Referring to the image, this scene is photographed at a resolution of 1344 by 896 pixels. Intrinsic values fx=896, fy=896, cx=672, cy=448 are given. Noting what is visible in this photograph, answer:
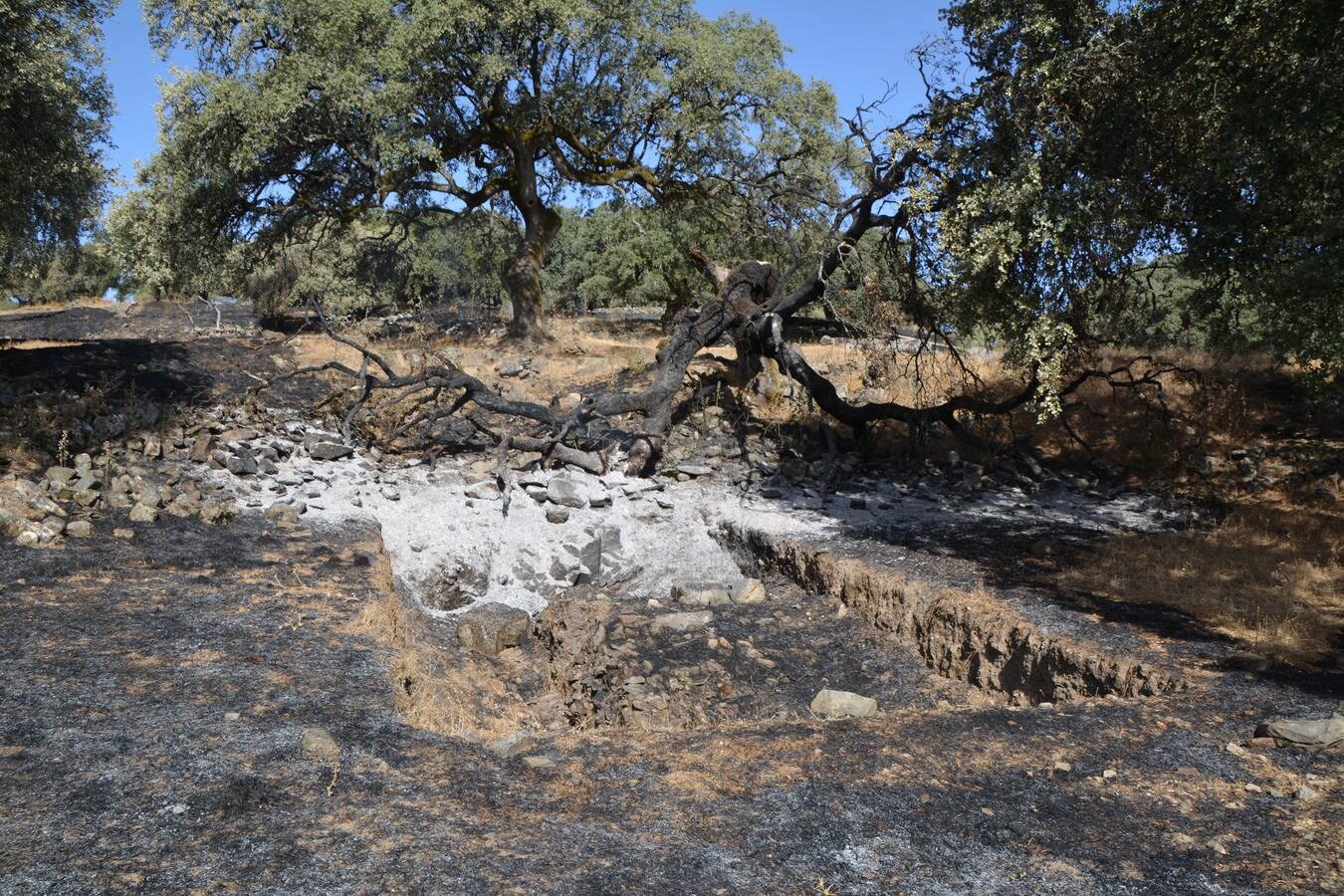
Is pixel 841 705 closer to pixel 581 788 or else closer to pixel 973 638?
pixel 973 638

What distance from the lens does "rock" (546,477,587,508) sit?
10977 mm

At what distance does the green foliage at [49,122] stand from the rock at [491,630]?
7389mm

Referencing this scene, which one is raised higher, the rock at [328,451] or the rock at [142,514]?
the rock at [328,451]

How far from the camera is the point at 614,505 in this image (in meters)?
11.2

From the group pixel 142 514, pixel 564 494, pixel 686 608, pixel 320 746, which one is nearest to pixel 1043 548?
pixel 686 608

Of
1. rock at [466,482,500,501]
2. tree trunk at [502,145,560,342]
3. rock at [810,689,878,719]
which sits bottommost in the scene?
rock at [810,689,878,719]

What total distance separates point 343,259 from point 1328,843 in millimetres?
22505

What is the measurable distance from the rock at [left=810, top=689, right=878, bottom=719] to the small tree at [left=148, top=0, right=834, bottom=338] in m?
11.2

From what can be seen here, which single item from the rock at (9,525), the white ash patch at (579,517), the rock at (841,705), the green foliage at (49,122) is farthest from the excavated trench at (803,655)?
the green foliage at (49,122)

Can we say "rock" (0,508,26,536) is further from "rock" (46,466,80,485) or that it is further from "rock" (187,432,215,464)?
"rock" (187,432,215,464)

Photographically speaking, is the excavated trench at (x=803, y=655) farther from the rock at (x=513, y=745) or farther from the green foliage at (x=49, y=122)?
the green foliage at (x=49, y=122)

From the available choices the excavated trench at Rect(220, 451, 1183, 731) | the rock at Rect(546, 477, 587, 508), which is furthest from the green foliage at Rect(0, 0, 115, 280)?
the rock at Rect(546, 477, 587, 508)

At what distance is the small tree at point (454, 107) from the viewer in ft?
45.9

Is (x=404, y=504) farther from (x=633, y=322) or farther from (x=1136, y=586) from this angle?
(x=633, y=322)
